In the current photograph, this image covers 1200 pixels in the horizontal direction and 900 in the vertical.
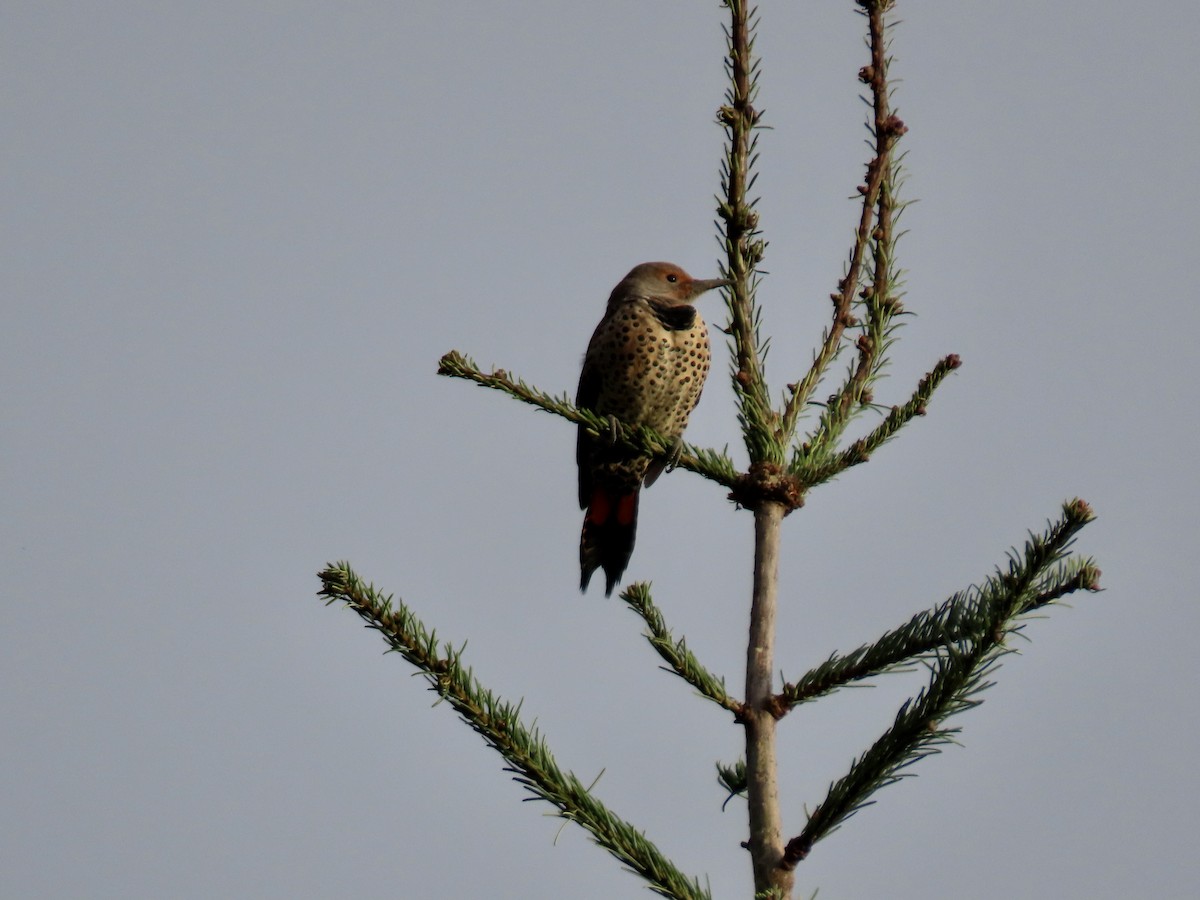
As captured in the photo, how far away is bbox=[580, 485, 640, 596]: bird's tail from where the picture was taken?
552 centimetres

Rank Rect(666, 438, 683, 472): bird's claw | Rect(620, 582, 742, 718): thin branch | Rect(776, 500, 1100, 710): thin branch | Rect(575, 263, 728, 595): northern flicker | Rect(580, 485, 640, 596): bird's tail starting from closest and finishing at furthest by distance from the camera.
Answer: Rect(776, 500, 1100, 710): thin branch → Rect(620, 582, 742, 718): thin branch → Rect(666, 438, 683, 472): bird's claw → Rect(575, 263, 728, 595): northern flicker → Rect(580, 485, 640, 596): bird's tail

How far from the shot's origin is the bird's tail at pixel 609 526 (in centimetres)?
552

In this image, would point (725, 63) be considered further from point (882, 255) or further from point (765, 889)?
point (765, 889)

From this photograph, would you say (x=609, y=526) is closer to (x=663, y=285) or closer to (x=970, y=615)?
(x=663, y=285)

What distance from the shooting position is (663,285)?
5691 mm

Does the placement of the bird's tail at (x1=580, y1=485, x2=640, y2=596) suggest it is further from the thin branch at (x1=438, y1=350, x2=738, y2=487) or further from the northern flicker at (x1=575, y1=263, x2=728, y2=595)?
the thin branch at (x1=438, y1=350, x2=738, y2=487)

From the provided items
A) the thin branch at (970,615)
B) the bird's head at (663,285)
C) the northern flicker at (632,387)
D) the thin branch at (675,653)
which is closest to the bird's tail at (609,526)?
the northern flicker at (632,387)

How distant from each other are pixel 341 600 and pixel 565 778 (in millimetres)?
546

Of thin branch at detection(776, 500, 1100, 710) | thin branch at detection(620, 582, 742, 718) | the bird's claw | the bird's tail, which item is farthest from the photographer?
the bird's tail

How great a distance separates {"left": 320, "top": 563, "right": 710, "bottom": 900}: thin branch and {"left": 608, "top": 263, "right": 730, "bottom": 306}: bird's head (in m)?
3.48

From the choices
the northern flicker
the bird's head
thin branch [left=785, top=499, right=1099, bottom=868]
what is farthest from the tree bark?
the bird's head

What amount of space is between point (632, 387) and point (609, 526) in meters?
0.68

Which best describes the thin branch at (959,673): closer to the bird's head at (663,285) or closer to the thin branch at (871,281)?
the thin branch at (871,281)

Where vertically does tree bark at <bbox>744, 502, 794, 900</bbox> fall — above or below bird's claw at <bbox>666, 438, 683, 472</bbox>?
below
